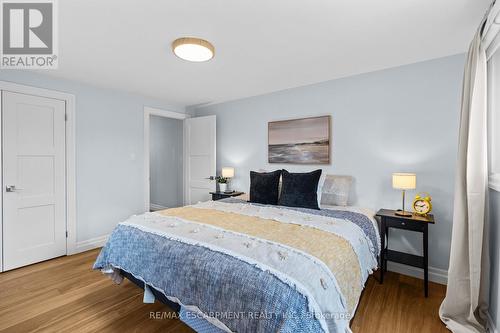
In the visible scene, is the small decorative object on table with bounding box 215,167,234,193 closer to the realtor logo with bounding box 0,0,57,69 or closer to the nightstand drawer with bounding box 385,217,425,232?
the nightstand drawer with bounding box 385,217,425,232

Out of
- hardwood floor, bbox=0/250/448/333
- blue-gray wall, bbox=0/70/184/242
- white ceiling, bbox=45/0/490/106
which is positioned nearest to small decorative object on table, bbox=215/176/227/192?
blue-gray wall, bbox=0/70/184/242

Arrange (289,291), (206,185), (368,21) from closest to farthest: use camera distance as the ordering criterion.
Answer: (289,291)
(368,21)
(206,185)

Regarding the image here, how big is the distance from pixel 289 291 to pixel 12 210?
136 inches

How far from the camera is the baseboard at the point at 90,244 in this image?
3408mm

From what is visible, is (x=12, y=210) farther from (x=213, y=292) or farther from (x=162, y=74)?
Answer: (x=213, y=292)

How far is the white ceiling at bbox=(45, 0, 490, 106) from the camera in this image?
174 cm

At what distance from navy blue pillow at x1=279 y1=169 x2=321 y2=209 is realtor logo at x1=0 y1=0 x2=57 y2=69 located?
2676 mm

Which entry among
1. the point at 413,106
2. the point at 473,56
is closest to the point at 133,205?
the point at 413,106

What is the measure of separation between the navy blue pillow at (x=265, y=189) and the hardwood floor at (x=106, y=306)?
142cm

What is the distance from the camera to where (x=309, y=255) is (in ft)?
4.91

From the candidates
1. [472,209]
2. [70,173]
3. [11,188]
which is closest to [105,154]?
[70,173]

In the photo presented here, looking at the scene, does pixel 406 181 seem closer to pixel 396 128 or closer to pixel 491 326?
pixel 396 128

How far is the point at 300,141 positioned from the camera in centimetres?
356

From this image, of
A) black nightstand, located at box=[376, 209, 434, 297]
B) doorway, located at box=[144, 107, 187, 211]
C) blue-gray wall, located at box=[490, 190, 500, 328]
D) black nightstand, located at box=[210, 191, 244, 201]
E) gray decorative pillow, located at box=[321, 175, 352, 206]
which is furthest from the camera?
doorway, located at box=[144, 107, 187, 211]
